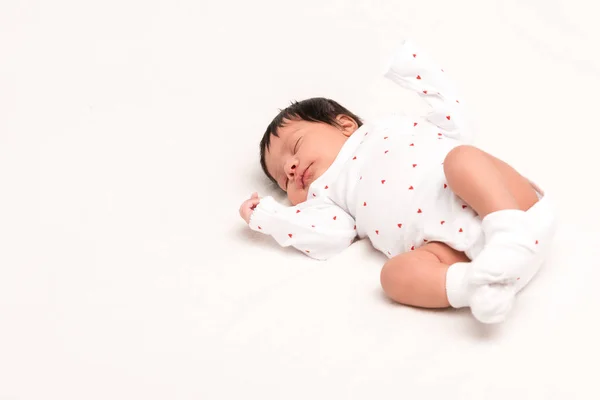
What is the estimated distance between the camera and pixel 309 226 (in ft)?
5.49

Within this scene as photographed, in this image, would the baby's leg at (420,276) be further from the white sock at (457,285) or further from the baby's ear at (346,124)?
the baby's ear at (346,124)

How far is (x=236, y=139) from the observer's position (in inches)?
83.2

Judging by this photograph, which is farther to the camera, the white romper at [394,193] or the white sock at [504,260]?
the white romper at [394,193]

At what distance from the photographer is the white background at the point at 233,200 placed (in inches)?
52.9

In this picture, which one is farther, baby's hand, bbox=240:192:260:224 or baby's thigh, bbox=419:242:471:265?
baby's hand, bbox=240:192:260:224

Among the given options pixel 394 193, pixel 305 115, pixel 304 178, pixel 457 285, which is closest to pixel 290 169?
pixel 304 178

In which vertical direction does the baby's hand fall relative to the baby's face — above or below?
below

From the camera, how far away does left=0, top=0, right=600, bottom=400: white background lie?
134 cm

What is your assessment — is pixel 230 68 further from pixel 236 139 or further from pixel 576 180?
pixel 576 180

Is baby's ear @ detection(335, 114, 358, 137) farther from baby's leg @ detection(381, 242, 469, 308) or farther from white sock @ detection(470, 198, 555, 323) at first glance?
white sock @ detection(470, 198, 555, 323)

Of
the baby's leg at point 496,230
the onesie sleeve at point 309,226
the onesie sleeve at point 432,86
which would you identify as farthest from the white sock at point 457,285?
the onesie sleeve at point 432,86

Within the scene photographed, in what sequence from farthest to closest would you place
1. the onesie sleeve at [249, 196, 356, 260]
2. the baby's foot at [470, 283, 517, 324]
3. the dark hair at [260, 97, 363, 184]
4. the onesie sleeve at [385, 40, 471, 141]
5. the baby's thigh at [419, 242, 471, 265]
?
the dark hair at [260, 97, 363, 184]
the onesie sleeve at [385, 40, 471, 141]
the onesie sleeve at [249, 196, 356, 260]
the baby's thigh at [419, 242, 471, 265]
the baby's foot at [470, 283, 517, 324]

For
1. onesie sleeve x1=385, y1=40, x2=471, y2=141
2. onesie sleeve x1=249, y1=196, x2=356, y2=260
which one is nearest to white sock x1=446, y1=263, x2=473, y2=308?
onesie sleeve x1=249, y1=196, x2=356, y2=260

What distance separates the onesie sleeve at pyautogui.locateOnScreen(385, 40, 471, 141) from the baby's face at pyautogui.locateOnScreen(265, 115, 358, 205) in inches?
7.2
